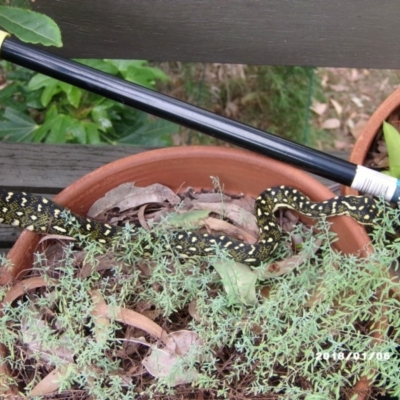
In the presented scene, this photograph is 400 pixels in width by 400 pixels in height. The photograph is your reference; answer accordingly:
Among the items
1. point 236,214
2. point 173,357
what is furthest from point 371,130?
point 173,357


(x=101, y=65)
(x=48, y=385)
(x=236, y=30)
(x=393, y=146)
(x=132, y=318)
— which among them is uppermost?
(x=236, y=30)

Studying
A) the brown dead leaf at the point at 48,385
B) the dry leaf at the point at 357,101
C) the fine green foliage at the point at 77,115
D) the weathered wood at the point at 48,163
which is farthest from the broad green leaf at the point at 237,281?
the dry leaf at the point at 357,101

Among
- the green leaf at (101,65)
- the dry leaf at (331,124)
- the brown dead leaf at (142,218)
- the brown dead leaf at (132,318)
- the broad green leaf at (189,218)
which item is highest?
the green leaf at (101,65)

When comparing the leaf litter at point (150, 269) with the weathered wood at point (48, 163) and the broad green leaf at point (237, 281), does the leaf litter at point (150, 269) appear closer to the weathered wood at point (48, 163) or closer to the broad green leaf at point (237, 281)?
the broad green leaf at point (237, 281)

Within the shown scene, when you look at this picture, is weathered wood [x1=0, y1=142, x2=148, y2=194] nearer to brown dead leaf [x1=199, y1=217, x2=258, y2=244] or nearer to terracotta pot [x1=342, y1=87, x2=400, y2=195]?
brown dead leaf [x1=199, y1=217, x2=258, y2=244]

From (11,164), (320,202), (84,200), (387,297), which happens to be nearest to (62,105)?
(11,164)

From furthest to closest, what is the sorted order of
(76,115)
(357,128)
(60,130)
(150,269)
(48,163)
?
(357,128)
(76,115)
(60,130)
(48,163)
(150,269)

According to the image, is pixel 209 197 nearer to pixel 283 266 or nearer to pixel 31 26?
pixel 283 266
